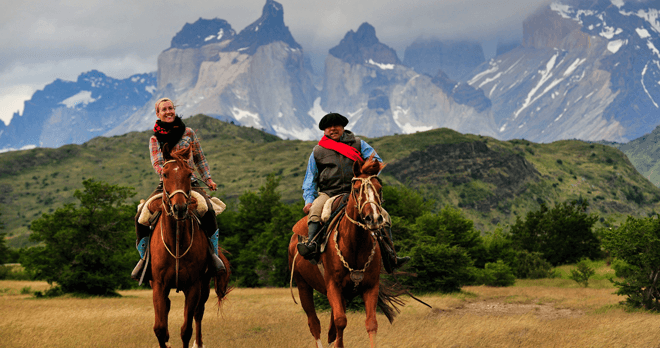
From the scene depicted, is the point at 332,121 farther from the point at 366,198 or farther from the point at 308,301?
the point at 308,301

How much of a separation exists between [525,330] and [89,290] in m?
23.4

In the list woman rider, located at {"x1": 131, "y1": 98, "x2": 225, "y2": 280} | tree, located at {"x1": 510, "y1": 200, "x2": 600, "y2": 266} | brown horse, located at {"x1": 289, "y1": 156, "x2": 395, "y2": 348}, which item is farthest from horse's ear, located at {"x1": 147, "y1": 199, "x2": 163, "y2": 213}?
tree, located at {"x1": 510, "y1": 200, "x2": 600, "y2": 266}

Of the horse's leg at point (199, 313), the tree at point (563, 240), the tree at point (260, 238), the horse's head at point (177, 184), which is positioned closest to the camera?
the horse's head at point (177, 184)

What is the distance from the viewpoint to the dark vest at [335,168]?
9062 millimetres

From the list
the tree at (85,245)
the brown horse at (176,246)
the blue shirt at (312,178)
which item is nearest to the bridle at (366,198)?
the blue shirt at (312,178)

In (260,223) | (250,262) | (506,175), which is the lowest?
(250,262)

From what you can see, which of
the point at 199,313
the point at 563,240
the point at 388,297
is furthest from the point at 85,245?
the point at 563,240

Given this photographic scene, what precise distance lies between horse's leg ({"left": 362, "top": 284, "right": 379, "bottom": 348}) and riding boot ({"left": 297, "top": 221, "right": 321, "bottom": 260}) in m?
1.10

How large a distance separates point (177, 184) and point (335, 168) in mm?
2647

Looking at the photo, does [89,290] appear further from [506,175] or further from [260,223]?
[506,175]

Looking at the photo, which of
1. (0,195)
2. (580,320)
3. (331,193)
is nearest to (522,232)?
(580,320)

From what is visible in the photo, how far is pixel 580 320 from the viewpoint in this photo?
15797mm

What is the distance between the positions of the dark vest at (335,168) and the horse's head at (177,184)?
7.49ft

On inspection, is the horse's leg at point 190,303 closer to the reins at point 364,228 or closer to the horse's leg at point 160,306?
the horse's leg at point 160,306
